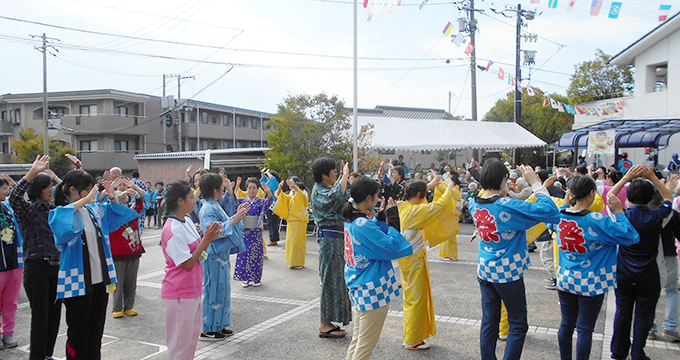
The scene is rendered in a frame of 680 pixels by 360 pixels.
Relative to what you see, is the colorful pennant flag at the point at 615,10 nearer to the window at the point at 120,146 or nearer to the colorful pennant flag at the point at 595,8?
the colorful pennant flag at the point at 595,8

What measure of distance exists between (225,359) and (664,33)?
20.1 m

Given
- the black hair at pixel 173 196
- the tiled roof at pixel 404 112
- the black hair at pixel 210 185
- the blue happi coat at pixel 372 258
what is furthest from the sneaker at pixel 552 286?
the tiled roof at pixel 404 112

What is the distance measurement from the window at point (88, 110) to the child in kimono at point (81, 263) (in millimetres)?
Answer: 29768

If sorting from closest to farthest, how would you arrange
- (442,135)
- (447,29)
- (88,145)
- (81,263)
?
(81,263) < (447,29) < (442,135) < (88,145)

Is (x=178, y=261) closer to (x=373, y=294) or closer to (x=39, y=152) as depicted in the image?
(x=373, y=294)

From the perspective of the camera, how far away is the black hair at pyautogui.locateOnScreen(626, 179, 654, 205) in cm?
404

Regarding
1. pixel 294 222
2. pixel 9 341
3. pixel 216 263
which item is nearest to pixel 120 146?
pixel 294 222

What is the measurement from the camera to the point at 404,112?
1346 inches

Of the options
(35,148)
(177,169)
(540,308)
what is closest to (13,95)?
(35,148)

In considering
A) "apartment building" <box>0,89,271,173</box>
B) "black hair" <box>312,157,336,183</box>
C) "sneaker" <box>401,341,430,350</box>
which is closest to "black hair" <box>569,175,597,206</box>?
"sneaker" <box>401,341,430,350</box>

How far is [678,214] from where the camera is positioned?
4.34 metres

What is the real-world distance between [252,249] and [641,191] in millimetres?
5226

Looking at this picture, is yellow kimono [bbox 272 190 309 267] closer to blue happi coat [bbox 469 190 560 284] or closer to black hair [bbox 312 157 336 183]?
black hair [bbox 312 157 336 183]

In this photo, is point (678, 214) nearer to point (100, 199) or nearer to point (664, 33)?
point (100, 199)
